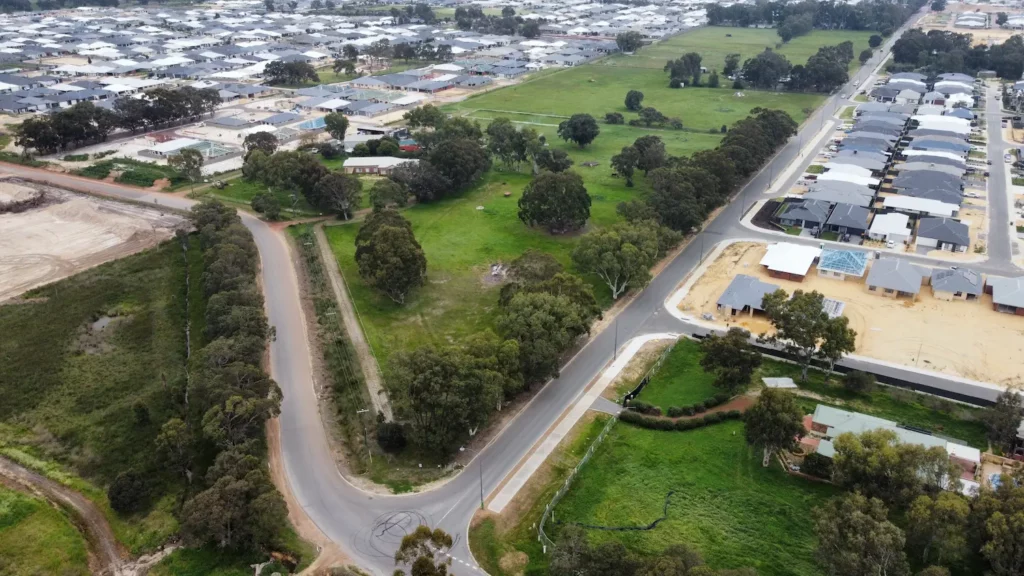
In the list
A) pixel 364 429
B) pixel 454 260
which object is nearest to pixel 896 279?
pixel 454 260

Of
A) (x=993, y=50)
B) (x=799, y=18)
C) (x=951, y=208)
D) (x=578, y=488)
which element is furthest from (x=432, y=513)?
(x=799, y=18)

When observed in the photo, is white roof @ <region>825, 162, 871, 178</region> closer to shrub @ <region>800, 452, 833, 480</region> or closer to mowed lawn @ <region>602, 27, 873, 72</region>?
shrub @ <region>800, 452, 833, 480</region>


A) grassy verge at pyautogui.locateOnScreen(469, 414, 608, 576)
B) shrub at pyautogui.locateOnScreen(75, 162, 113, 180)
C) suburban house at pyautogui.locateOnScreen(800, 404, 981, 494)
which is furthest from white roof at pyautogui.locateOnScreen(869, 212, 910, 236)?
shrub at pyautogui.locateOnScreen(75, 162, 113, 180)

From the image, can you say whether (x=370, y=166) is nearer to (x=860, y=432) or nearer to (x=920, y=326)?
(x=920, y=326)

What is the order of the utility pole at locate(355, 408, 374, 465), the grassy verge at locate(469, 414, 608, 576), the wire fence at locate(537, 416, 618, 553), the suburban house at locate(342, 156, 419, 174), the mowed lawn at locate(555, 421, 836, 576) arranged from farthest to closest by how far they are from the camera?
1. the suburban house at locate(342, 156, 419, 174)
2. the utility pole at locate(355, 408, 374, 465)
3. the wire fence at locate(537, 416, 618, 553)
4. the mowed lawn at locate(555, 421, 836, 576)
5. the grassy verge at locate(469, 414, 608, 576)

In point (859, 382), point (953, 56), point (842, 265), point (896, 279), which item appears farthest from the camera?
point (953, 56)
